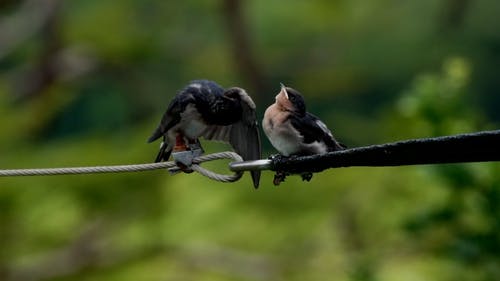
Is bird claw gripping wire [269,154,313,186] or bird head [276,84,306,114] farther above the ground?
bird head [276,84,306,114]

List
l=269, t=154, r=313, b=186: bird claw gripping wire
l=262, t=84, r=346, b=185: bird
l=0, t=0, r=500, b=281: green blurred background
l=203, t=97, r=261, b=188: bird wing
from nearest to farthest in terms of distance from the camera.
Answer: l=269, t=154, r=313, b=186: bird claw gripping wire < l=262, t=84, r=346, b=185: bird < l=203, t=97, r=261, b=188: bird wing < l=0, t=0, r=500, b=281: green blurred background

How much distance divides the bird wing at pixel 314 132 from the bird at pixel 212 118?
3.8 inches

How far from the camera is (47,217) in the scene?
4.12 meters

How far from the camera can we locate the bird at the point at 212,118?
1.57 m

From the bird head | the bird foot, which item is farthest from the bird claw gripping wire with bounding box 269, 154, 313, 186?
the bird head

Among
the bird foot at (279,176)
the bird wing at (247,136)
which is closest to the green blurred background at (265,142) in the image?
the bird wing at (247,136)

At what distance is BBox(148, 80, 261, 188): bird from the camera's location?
1.57m

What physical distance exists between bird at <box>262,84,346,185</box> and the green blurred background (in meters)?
1.17

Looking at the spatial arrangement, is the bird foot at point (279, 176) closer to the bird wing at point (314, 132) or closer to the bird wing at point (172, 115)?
the bird wing at point (314, 132)

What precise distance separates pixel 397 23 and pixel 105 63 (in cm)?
226

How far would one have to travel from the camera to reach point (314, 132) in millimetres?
1465

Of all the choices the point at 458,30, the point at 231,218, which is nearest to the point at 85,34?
the point at 231,218

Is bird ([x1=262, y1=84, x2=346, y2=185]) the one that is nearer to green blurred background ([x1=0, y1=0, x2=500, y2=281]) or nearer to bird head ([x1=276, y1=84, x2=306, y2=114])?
bird head ([x1=276, y1=84, x2=306, y2=114])

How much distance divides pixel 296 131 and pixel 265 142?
4703mm
